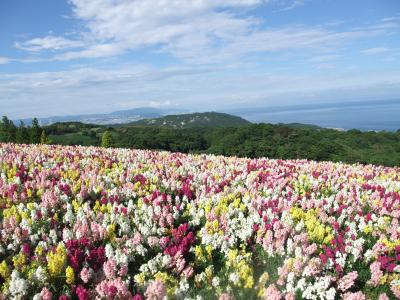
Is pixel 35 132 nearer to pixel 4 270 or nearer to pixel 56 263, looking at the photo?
pixel 4 270

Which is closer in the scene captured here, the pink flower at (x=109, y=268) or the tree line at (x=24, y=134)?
the pink flower at (x=109, y=268)

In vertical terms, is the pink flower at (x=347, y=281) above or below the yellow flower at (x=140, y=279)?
below

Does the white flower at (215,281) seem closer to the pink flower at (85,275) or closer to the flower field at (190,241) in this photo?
the flower field at (190,241)

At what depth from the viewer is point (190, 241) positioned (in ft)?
22.1

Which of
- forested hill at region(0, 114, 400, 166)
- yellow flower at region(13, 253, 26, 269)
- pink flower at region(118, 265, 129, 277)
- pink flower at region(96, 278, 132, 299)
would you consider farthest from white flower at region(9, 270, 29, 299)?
forested hill at region(0, 114, 400, 166)

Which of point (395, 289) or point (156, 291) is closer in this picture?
point (156, 291)

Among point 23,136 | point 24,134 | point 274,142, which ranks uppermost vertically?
point 24,134

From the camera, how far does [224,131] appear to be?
144625 mm

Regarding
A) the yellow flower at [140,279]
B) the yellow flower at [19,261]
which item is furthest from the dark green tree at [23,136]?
the yellow flower at [140,279]

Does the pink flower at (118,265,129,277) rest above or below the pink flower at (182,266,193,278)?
above

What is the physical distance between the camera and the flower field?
18.1ft

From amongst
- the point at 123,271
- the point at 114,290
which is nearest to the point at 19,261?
the point at 123,271

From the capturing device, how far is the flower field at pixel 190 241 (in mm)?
5512

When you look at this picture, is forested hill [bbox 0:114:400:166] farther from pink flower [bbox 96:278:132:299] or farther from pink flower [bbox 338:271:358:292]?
pink flower [bbox 96:278:132:299]
